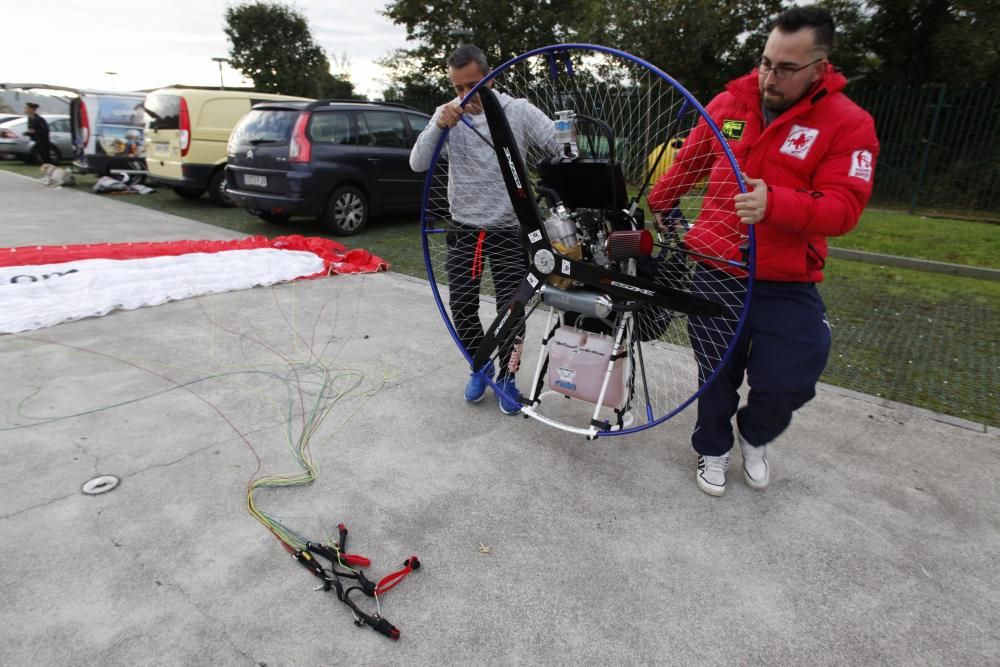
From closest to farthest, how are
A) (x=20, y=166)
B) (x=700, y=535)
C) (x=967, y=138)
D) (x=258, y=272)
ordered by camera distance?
1. (x=700, y=535)
2. (x=258, y=272)
3. (x=967, y=138)
4. (x=20, y=166)

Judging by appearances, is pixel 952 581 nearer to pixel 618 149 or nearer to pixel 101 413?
pixel 618 149

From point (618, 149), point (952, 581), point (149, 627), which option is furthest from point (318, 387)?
point (952, 581)

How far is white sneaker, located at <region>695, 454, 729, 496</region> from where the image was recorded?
2.50 meters

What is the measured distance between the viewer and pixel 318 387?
340 centimetres

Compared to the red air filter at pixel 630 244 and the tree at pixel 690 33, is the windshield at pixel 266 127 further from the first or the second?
the tree at pixel 690 33

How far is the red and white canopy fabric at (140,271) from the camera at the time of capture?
4445 millimetres

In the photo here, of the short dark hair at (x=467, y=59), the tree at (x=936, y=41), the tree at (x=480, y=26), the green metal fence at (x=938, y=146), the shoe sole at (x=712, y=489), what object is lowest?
the shoe sole at (x=712, y=489)

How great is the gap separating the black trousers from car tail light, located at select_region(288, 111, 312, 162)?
15.8ft

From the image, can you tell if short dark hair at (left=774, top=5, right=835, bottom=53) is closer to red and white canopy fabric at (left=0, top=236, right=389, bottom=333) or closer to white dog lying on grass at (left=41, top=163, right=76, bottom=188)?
red and white canopy fabric at (left=0, top=236, right=389, bottom=333)

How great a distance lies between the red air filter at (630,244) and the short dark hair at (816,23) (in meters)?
0.82

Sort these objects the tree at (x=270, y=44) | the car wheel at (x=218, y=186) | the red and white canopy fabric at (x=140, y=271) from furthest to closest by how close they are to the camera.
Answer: the tree at (x=270, y=44) < the car wheel at (x=218, y=186) < the red and white canopy fabric at (x=140, y=271)

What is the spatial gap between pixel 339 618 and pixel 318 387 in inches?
69.3

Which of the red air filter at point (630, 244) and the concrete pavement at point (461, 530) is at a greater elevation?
the red air filter at point (630, 244)

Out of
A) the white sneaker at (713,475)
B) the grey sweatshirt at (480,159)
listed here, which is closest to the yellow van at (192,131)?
the grey sweatshirt at (480,159)
